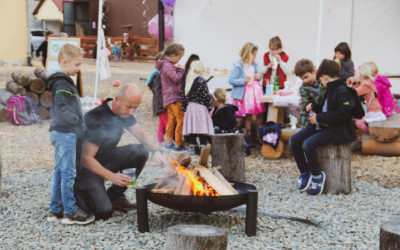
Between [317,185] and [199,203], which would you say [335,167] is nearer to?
[317,185]

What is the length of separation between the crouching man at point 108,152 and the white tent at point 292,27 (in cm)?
543

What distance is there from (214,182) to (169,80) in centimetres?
363

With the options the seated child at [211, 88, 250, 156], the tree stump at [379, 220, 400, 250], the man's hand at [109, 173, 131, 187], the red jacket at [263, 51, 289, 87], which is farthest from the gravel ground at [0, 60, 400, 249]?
the red jacket at [263, 51, 289, 87]

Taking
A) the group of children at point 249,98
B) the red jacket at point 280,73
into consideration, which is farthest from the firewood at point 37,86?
the red jacket at point 280,73

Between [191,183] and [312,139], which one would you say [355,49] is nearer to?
[312,139]

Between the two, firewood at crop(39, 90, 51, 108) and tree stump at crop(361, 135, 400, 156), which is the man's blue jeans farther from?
firewood at crop(39, 90, 51, 108)

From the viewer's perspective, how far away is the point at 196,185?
4.08 m

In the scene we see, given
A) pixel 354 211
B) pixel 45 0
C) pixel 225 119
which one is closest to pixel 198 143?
pixel 225 119

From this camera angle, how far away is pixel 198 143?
7.42 m

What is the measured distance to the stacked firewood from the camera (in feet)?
32.1

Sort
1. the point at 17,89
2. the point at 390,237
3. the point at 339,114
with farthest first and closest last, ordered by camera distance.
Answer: the point at 17,89, the point at 339,114, the point at 390,237

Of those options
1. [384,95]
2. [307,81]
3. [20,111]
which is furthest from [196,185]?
[20,111]

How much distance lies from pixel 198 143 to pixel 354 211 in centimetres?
309

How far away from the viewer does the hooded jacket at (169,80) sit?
7.46 meters
